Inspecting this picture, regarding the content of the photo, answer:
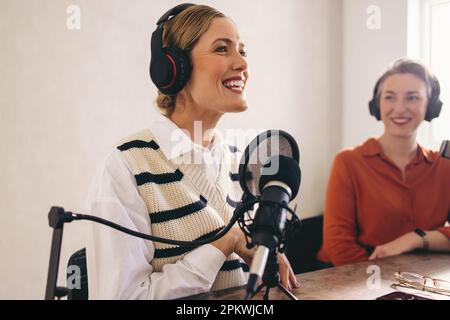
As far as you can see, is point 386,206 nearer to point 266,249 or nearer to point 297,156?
point 297,156

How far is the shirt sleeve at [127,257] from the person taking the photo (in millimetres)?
860

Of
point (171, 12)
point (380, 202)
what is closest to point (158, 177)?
point (171, 12)

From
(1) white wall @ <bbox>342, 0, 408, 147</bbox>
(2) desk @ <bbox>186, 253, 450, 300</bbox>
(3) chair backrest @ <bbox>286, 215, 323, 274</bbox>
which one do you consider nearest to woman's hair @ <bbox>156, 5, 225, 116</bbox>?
(2) desk @ <bbox>186, 253, 450, 300</bbox>

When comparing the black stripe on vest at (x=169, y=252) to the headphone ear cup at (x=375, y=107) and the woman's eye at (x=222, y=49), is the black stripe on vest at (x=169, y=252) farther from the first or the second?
the headphone ear cup at (x=375, y=107)

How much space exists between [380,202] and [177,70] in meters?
1.05

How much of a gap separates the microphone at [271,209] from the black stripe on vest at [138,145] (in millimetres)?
407

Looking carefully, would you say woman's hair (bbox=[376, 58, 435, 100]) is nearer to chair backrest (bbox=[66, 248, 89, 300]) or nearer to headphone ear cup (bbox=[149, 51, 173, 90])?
headphone ear cup (bbox=[149, 51, 173, 90])

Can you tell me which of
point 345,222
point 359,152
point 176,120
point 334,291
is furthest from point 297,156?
point 359,152

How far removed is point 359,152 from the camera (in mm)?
1800

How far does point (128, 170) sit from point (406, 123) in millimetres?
1182

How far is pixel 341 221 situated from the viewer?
168cm

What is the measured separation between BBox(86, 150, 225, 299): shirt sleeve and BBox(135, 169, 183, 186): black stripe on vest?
2cm

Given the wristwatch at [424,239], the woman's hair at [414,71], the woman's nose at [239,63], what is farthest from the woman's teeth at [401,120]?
the woman's nose at [239,63]

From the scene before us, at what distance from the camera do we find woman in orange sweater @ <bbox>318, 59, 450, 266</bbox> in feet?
5.48
